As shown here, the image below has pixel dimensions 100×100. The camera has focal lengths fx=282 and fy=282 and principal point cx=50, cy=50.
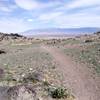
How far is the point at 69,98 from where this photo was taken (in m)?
17.3

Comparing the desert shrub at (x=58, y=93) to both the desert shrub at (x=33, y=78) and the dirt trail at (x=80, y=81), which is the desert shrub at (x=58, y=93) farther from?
the desert shrub at (x=33, y=78)

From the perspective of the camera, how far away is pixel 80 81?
846 inches

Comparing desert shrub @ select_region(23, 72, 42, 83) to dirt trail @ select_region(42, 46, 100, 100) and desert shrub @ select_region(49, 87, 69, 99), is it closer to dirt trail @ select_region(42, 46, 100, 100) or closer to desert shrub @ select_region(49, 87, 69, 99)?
dirt trail @ select_region(42, 46, 100, 100)

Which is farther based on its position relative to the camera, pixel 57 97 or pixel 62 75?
pixel 62 75

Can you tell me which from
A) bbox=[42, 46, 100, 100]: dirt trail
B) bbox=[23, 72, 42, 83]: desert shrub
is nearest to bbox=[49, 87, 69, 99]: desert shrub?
bbox=[42, 46, 100, 100]: dirt trail

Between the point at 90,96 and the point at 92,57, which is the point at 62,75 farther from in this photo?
the point at 92,57

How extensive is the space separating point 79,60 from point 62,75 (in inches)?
274

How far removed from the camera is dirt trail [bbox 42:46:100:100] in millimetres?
18406

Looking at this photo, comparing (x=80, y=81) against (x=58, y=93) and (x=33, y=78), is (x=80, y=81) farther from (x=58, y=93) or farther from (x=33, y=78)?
(x=58, y=93)

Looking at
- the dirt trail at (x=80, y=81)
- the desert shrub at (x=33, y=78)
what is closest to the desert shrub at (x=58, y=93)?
the dirt trail at (x=80, y=81)

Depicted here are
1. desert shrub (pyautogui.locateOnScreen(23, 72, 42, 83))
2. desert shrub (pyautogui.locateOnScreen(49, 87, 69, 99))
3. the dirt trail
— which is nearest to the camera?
desert shrub (pyautogui.locateOnScreen(49, 87, 69, 99))

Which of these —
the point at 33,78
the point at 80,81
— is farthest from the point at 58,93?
the point at 80,81

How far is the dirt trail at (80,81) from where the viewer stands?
60.4ft

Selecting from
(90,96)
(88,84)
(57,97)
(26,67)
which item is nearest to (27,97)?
(57,97)
